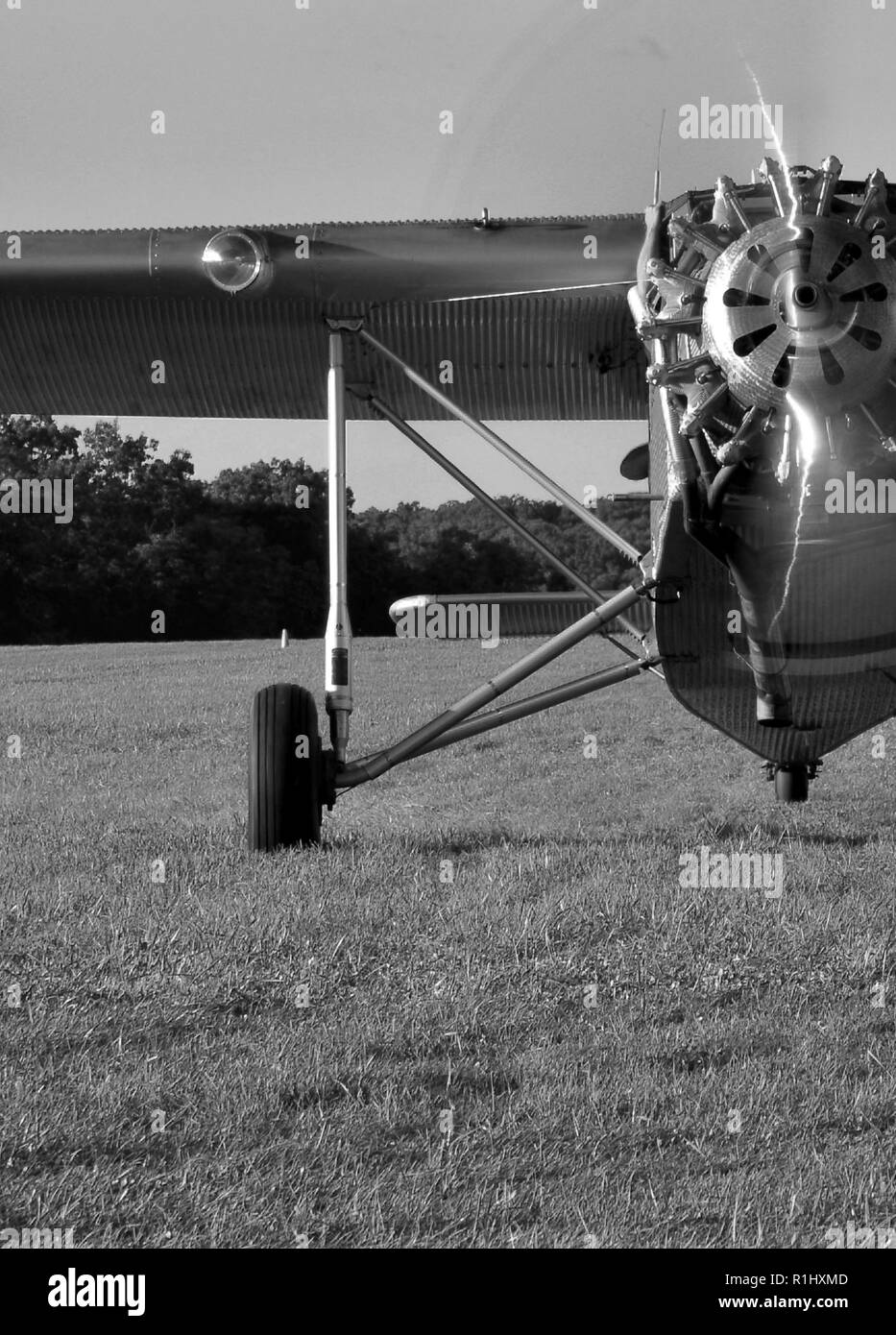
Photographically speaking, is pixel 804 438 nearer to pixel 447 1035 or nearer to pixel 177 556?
pixel 447 1035

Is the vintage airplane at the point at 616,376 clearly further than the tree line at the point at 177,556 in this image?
No

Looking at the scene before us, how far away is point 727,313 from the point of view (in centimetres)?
473

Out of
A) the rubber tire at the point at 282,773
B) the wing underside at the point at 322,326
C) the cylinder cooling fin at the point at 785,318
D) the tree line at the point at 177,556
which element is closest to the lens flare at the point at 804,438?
the cylinder cooling fin at the point at 785,318

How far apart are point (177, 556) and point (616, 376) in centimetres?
3807

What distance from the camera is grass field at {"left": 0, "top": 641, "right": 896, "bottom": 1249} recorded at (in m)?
3.14

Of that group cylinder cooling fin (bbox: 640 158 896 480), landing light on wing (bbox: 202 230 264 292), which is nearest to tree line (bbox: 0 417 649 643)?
landing light on wing (bbox: 202 230 264 292)

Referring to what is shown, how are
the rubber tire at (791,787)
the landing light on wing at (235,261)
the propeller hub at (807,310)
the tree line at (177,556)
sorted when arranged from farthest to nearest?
the tree line at (177,556), the rubber tire at (791,787), the landing light on wing at (235,261), the propeller hub at (807,310)

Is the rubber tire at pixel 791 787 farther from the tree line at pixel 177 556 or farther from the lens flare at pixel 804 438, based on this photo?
the tree line at pixel 177 556

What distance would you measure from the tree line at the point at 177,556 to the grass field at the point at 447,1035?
3408cm

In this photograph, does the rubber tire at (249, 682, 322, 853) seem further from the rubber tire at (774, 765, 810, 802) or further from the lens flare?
the lens flare

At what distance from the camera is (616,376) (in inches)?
344

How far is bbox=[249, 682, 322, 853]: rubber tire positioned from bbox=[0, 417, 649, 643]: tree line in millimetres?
33270

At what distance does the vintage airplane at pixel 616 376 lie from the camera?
4.78m

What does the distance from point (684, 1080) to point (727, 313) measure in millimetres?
2444
